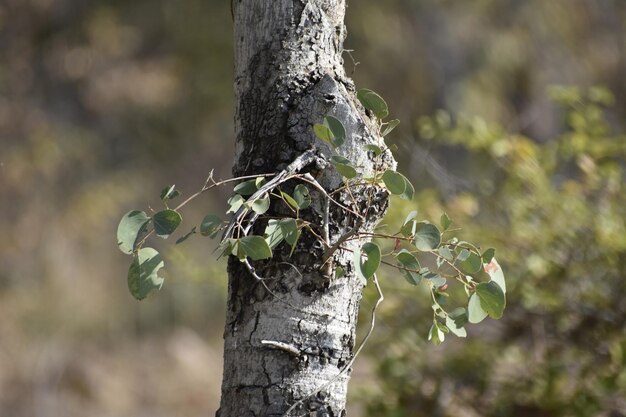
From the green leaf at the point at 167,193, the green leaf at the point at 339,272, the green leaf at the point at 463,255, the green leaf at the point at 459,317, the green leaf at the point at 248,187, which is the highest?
the green leaf at the point at 167,193

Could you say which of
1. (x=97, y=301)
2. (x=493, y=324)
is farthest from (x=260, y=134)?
(x=97, y=301)

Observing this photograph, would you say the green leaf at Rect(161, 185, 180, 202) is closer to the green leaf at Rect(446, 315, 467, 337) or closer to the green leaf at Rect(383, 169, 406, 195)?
the green leaf at Rect(383, 169, 406, 195)

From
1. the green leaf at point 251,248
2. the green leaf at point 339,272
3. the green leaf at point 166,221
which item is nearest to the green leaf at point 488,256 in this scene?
A: the green leaf at point 339,272

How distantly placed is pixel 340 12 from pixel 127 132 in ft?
27.8

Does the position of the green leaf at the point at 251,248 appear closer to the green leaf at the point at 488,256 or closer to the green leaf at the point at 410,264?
the green leaf at the point at 410,264

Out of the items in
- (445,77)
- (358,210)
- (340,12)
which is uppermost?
(445,77)

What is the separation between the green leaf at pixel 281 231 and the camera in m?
1.28

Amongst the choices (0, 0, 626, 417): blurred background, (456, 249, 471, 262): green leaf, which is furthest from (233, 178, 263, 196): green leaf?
(0, 0, 626, 417): blurred background

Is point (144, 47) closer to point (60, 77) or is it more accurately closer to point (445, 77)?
point (60, 77)

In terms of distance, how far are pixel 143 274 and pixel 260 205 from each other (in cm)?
20

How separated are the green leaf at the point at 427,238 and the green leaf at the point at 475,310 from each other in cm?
10

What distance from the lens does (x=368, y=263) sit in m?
1.27

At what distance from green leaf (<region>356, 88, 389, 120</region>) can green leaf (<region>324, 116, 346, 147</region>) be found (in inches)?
4.2

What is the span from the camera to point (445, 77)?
9195 millimetres
